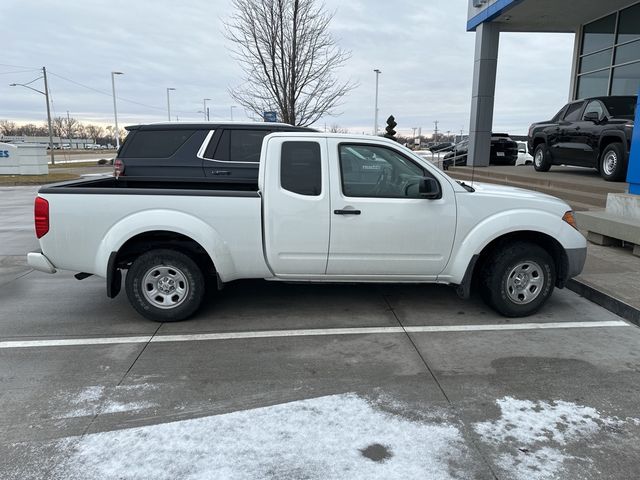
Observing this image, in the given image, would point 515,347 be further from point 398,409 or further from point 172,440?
point 172,440

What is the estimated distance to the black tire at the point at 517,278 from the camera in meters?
4.93

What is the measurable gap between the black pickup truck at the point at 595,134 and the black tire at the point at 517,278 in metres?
6.34

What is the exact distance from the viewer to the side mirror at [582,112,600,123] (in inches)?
418

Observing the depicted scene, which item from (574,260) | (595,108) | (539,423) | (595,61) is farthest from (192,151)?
(595,61)

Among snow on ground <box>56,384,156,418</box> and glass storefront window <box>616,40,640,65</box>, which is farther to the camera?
glass storefront window <box>616,40,640,65</box>

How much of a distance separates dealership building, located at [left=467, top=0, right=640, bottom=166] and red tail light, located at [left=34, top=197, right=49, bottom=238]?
1367 centimetres

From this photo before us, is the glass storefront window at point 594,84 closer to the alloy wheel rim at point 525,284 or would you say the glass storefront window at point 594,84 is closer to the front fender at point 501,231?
the front fender at point 501,231

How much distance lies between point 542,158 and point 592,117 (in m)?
2.72

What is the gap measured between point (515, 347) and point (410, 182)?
1849mm

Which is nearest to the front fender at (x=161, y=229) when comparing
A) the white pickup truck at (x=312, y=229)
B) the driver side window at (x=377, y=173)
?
the white pickup truck at (x=312, y=229)

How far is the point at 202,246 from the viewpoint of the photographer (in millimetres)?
4664

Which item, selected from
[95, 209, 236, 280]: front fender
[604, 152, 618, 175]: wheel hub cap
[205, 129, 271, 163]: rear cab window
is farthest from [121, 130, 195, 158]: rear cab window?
[604, 152, 618, 175]: wheel hub cap

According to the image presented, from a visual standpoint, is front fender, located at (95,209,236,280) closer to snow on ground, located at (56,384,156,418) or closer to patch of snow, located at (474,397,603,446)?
snow on ground, located at (56,384,156,418)

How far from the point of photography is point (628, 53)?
13789mm
